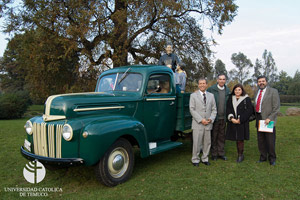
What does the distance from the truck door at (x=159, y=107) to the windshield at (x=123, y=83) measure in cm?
24

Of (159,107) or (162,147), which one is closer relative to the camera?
(162,147)

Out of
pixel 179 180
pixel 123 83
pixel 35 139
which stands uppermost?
pixel 123 83

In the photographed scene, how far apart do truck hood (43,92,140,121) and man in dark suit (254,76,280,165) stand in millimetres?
3050

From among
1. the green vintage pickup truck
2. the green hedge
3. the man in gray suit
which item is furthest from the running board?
the green hedge

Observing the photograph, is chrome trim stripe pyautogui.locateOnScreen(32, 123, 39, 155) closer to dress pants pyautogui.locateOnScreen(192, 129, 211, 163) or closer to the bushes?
dress pants pyautogui.locateOnScreen(192, 129, 211, 163)

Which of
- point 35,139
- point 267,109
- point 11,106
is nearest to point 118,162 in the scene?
point 35,139

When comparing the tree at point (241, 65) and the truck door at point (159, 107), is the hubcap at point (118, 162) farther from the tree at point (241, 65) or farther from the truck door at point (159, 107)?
the tree at point (241, 65)

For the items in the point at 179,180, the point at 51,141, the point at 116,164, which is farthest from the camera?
the point at 179,180

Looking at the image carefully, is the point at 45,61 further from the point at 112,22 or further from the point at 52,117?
the point at 52,117

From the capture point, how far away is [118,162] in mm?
3992

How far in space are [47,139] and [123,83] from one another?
6.46 ft

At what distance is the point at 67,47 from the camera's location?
11.0m

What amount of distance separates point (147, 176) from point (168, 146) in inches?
35.8

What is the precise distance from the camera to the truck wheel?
375 centimetres
